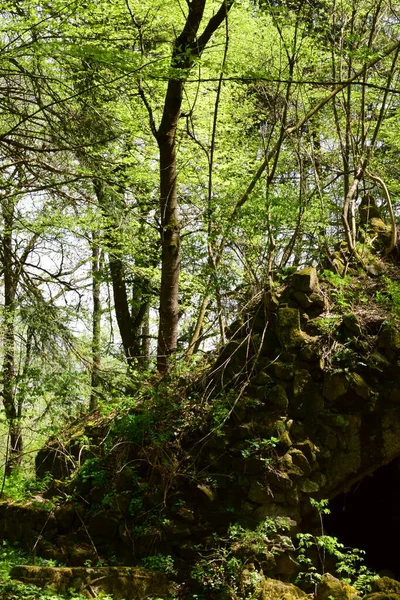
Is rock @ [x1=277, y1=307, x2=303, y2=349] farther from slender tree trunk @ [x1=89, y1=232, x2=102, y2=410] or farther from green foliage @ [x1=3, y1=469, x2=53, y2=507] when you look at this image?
green foliage @ [x1=3, y1=469, x2=53, y2=507]

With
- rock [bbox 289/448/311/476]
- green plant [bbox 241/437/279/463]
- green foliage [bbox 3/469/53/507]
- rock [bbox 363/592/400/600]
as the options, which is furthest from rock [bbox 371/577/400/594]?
green foliage [bbox 3/469/53/507]

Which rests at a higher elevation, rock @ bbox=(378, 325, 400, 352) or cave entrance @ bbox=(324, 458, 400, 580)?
rock @ bbox=(378, 325, 400, 352)

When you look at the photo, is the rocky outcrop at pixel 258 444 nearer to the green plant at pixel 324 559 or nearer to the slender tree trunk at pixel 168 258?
the green plant at pixel 324 559

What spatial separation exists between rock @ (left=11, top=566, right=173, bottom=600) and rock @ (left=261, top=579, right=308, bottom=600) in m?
0.82

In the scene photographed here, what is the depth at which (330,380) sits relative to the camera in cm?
575

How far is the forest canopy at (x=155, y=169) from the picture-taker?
20.0 feet

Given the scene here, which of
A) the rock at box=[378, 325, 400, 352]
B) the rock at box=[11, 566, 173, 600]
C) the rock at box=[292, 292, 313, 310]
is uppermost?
the rock at box=[292, 292, 313, 310]

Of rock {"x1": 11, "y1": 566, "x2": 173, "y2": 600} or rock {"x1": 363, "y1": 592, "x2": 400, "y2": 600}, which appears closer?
rock {"x1": 363, "y1": 592, "x2": 400, "y2": 600}

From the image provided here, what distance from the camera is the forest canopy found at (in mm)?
6094

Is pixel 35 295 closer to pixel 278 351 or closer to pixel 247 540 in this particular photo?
pixel 278 351

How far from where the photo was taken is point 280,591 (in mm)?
4711

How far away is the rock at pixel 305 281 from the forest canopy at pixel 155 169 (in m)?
0.32

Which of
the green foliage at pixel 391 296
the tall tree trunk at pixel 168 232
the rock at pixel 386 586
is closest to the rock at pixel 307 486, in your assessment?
the rock at pixel 386 586

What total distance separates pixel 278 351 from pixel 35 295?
9.42ft
